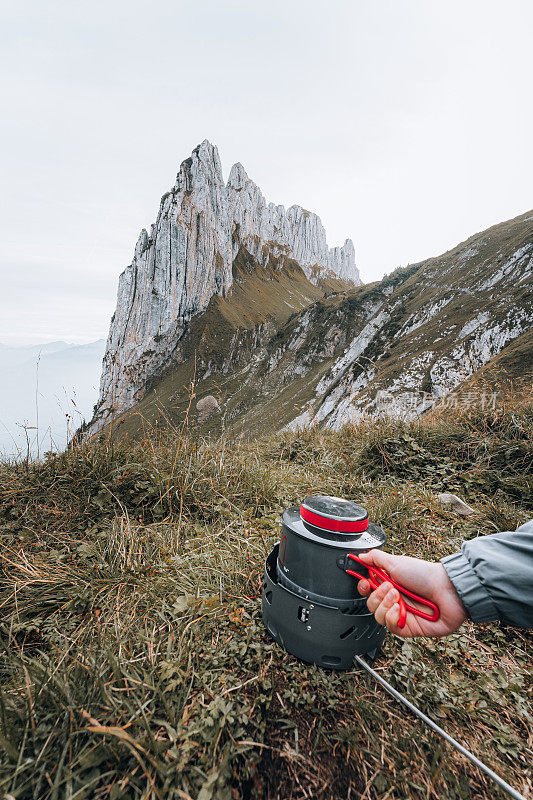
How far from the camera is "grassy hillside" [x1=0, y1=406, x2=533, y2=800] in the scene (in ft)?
4.04

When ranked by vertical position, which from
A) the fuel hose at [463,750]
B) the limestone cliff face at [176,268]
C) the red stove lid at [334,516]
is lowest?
the fuel hose at [463,750]

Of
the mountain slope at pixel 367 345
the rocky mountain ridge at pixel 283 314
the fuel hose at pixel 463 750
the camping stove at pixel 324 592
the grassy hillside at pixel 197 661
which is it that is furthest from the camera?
the rocky mountain ridge at pixel 283 314

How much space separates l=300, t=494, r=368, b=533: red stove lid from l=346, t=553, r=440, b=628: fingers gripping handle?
5.7 inches

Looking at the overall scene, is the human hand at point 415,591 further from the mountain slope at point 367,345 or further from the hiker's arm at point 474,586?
the mountain slope at point 367,345

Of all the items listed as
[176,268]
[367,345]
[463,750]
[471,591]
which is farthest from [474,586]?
[176,268]

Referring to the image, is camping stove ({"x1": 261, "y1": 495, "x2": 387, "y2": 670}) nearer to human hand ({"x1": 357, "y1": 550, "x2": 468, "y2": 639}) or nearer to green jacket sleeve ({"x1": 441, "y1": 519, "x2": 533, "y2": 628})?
human hand ({"x1": 357, "y1": 550, "x2": 468, "y2": 639})

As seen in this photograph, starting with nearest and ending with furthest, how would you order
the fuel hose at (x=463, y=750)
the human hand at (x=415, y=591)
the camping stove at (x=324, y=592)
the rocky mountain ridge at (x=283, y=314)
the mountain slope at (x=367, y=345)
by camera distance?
the fuel hose at (x=463, y=750) < the human hand at (x=415, y=591) < the camping stove at (x=324, y=592) < the mountain slope at (x=367, y=345) < the rocky mountain ridge at (x=283, y=314)

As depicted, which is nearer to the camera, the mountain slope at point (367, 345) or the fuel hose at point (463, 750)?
the fuel hose at point (463, 750)

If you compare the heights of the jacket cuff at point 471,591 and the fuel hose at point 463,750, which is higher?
the jacket cuff at point 471,591

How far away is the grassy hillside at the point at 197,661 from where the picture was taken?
1.23m

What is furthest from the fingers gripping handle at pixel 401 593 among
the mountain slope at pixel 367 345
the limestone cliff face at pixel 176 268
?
the limestone cliff face at pixel 176 268

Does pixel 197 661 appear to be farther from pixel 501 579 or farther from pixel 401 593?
pixel 501 579

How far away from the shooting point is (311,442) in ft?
19.8

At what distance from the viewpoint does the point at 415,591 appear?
66.4 inches
